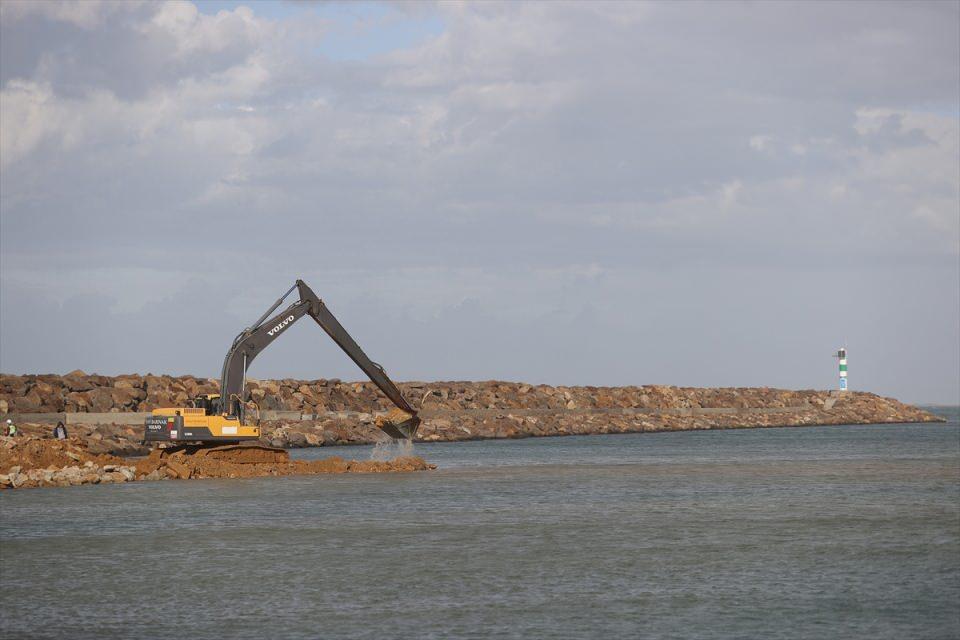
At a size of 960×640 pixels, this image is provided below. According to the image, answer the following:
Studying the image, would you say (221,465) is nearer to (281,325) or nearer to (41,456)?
(281,325)

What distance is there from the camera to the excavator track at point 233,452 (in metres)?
41.4

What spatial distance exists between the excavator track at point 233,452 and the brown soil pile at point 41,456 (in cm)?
236

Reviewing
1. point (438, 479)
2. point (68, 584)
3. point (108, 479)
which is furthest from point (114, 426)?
point (68, 584)

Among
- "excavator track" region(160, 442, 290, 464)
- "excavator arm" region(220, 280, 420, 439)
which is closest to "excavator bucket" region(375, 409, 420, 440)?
"excavator arm" region(220, 280, 420, 439)

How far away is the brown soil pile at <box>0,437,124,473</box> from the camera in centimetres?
4042

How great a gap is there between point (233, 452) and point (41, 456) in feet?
21.0

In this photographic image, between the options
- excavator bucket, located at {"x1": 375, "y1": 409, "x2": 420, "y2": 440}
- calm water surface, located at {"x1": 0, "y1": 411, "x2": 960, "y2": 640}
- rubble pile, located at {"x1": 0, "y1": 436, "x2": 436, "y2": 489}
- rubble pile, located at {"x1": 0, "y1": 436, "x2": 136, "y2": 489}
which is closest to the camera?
calm water surface, located at {"x1": 0, "y1": 411, "x2": 960, "y2": 640}

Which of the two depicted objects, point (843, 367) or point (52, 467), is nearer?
point (52, 467)

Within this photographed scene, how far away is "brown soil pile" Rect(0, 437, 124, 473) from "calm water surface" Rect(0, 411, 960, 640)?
2.63m

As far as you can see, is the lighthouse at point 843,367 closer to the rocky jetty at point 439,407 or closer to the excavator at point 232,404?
the rocky jetty at point 439,407

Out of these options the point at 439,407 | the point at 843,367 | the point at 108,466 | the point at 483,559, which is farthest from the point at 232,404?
the point at 843,367

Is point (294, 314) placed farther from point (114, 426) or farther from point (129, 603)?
point (129, 603)

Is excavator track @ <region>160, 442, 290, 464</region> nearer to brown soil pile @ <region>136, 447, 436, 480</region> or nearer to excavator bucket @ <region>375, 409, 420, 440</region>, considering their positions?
brown soil pile @ <region>136, 447, 436, 480</region>

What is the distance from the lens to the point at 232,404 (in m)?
40.4
